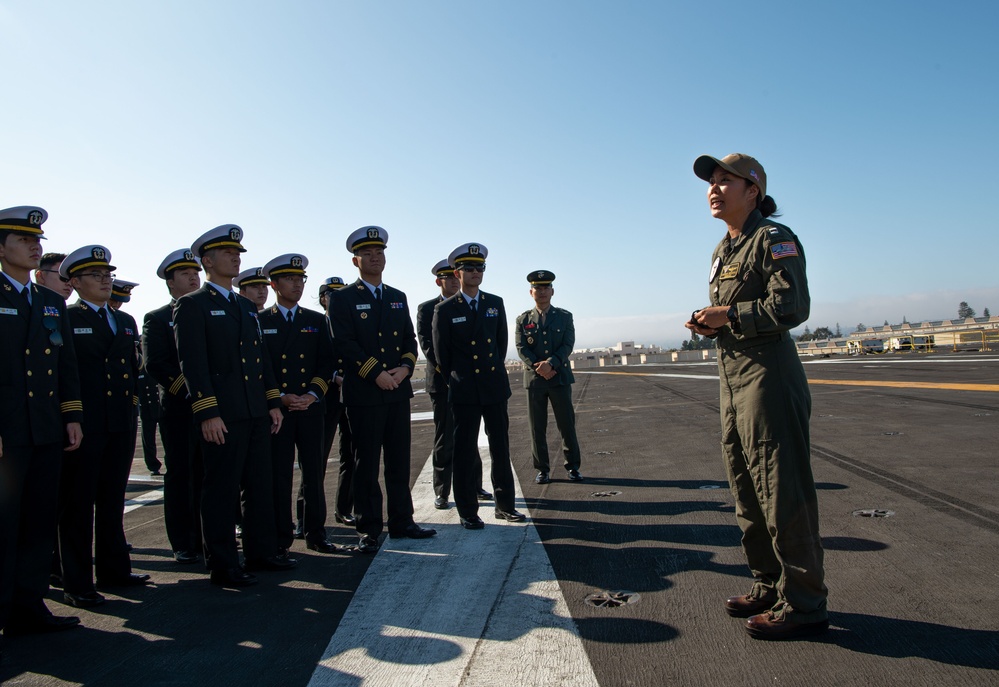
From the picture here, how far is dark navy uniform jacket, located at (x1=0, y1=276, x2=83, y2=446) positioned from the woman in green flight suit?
3.53m

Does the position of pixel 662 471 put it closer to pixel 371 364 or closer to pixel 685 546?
pixel 685 546

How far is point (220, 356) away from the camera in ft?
14.5

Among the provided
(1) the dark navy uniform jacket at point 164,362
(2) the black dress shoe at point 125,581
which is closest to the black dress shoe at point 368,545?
(2) the black dress shoe at point 125,581

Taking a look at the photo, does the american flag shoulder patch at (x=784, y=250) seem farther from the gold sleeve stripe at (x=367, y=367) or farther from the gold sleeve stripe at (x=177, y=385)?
the gold sleeve stripe at (x=177, y=385)

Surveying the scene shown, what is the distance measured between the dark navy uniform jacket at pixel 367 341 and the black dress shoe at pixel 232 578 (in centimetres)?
145

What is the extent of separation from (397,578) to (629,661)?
70.2 inches

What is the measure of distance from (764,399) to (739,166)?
1121mm

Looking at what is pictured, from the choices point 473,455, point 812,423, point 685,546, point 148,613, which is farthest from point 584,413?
point 148,613

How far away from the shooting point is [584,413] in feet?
45.4

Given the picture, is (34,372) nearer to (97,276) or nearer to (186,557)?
(97,276)

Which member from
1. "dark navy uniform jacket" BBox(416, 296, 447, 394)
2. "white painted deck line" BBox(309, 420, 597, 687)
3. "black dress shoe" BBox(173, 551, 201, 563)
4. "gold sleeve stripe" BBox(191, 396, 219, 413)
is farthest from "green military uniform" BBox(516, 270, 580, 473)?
"gold sleeve stripe" BBox(191, 396, 219, 413)

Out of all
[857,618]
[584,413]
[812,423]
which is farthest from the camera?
[584,413]

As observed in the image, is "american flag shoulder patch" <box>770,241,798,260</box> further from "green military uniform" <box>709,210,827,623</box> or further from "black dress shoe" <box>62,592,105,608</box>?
"black dress shoe" <box>62,592,105,608</box>

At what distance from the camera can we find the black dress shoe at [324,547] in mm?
4832
